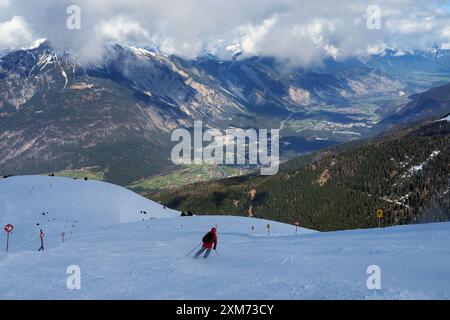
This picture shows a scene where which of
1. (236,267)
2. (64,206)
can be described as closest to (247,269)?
(236,267)

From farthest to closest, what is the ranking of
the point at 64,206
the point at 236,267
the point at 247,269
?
the point at 64,206
the point at 236,267
the point at 247,269

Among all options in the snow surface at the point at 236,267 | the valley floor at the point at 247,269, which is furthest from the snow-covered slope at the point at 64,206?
the valley floor at the point at 247,269

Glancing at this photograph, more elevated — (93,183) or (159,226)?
(93,183)

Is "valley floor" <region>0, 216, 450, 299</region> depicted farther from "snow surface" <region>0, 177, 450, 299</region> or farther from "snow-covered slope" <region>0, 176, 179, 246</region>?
"snow-covered slope" <region>0, 176, 179, 246</region>

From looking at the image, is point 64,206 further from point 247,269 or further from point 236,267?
point 247,269

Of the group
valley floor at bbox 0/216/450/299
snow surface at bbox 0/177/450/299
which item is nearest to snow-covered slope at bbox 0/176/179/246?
snow surface at bbox 0/177/450/299
